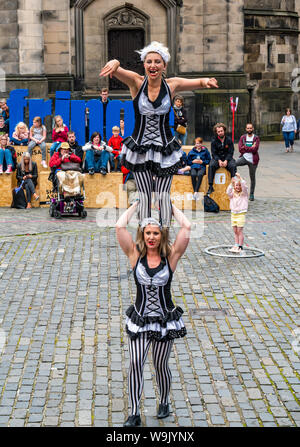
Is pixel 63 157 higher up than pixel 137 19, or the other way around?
pixel 137 19

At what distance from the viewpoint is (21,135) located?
59.6ft

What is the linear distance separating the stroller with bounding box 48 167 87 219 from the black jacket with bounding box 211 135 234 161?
3.01 meters

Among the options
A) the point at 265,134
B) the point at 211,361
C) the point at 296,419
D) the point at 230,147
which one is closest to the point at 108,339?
the point at 211,361

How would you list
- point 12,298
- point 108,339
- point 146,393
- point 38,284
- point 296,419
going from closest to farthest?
point 296,419 < point 146,393 < point 108,339 < point 12,298 < point 38,284

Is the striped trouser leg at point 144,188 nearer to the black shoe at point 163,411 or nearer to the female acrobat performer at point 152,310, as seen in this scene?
the female acrobat performer at point 152,310

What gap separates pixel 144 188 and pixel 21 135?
1092cm

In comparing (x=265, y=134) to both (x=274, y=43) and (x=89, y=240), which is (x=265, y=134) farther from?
(x=89, y=240)

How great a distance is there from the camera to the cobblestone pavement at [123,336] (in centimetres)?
631

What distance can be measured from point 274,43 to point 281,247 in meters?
23.9

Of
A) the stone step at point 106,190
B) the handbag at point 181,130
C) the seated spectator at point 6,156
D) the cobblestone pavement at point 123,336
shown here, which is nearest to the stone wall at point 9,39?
the seated spectator at point 6,156

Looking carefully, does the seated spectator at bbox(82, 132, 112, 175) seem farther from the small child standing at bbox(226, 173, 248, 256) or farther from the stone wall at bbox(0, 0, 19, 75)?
the stone wall at bbox(0, 0, 19, 75)

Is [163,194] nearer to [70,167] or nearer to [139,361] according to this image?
[139,361]

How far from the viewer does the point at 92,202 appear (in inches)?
677

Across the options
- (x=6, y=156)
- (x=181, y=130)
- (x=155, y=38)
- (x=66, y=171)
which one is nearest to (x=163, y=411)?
(x=66, y=171)
